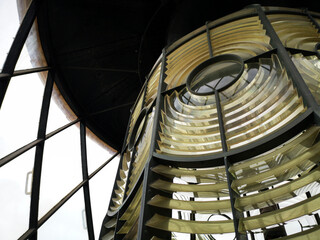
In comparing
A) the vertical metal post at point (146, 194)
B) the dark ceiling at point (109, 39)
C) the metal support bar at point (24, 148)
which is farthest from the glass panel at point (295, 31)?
the metal support bar at point (24, 148)

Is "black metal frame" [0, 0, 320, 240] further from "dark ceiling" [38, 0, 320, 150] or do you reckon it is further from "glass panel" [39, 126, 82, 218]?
"dark ceiling" [38, 0, 320, 150]

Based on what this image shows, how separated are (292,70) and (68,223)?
4.65 metres

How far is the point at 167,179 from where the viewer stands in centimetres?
249

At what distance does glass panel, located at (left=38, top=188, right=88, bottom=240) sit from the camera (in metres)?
5.37

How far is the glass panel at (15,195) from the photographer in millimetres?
4473

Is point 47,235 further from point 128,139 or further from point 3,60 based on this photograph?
point 3,60

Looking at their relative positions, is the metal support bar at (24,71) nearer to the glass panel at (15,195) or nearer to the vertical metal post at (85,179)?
the glass panel at (15,195)

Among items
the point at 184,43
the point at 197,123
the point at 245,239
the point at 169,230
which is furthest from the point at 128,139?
the point at 245,239

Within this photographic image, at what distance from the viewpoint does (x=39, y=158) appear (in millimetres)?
5613

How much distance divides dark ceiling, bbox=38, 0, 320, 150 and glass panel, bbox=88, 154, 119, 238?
3.05 feet

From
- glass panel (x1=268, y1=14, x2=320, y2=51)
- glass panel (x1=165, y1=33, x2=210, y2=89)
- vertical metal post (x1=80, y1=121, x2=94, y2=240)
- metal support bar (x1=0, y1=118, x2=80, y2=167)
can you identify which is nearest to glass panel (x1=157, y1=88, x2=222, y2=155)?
glass panel (x1=165, y1=33, x2=210, y2=89)

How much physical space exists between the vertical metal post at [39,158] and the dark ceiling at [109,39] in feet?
1.50

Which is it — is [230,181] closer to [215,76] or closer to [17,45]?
[215,76]

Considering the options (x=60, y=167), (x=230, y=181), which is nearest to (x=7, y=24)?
(x=60, y=167)
